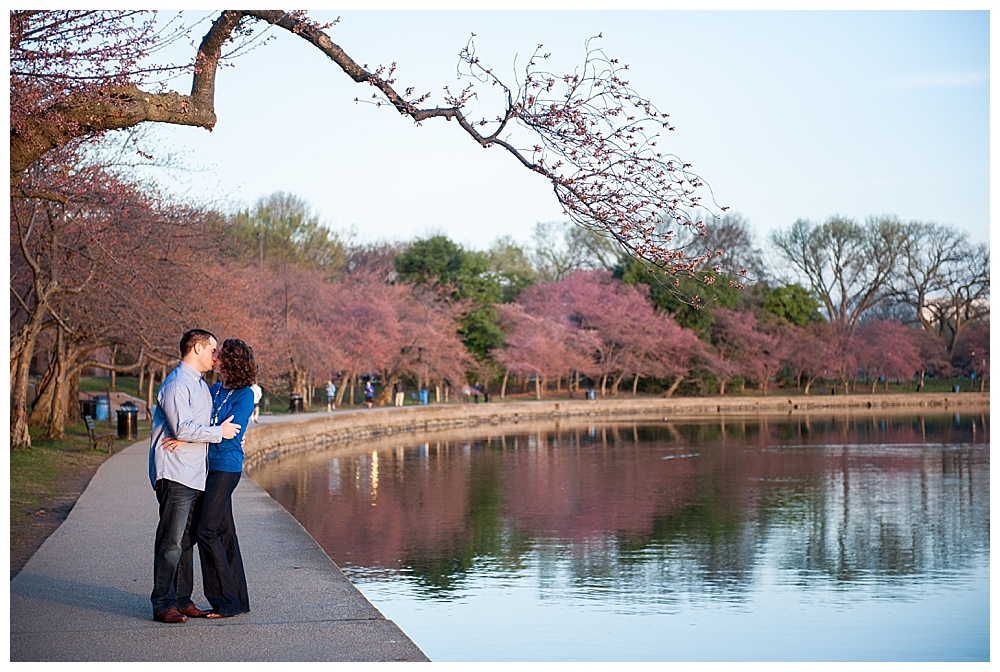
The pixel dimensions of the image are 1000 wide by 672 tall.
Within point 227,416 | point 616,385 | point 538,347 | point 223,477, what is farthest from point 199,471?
point 616,385

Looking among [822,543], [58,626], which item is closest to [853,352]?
[822,543]

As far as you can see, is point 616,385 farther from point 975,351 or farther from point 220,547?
point 220,547

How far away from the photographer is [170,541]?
6305 mm

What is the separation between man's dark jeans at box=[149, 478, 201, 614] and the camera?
20.6 ft

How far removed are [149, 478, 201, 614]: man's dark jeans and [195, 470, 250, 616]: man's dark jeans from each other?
0.10 meters

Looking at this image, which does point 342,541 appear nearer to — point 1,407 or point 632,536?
point 632,536

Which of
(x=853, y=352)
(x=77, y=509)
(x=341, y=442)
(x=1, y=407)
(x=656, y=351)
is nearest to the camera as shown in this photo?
(x=1, y=407)

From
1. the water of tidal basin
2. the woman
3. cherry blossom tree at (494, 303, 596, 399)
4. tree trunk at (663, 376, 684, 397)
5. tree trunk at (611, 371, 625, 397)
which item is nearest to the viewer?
the woman

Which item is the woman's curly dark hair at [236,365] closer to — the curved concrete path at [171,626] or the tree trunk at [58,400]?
the curved concrete path at [171,626]

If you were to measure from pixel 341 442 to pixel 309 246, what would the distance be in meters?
28.2

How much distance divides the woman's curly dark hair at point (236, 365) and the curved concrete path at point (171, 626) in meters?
1.38

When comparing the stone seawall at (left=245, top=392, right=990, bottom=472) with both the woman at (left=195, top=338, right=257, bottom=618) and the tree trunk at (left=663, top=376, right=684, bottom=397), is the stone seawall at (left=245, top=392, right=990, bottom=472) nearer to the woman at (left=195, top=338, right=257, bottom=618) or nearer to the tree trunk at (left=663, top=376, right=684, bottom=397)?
the tree trunk at (left=663, top=376, right=684, bottom=397)

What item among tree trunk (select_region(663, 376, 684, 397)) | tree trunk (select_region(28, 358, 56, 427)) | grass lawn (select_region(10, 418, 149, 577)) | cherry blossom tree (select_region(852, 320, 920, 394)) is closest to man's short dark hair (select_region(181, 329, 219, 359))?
grass lawn (select_region(10, 418, 149, 577))
